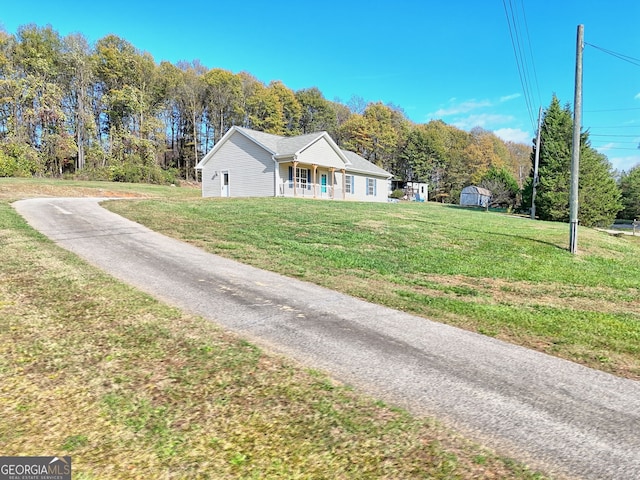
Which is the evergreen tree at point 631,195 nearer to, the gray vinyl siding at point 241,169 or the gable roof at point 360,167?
the gable roof at point 360,167

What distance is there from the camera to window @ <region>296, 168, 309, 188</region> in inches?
998

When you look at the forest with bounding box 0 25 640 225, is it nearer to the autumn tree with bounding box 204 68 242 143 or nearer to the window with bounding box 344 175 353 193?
the autumn tree with bounding box 204 68 242 143

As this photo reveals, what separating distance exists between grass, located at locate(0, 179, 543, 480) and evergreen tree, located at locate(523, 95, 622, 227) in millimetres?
27093

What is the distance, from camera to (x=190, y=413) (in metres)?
2.49

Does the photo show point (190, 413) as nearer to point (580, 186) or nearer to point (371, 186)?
point (580, 186)

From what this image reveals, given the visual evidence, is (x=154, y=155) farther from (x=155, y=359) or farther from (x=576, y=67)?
(x=155, y=359)

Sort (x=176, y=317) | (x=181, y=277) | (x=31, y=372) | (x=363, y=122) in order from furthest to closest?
(x=363, y=122) → (x=181, y=277) → (x=176, y=317) → (x=31, y=372)

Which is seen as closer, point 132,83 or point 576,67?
point 576,67

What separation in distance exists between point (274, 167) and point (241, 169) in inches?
116

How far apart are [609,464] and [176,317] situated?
393cm

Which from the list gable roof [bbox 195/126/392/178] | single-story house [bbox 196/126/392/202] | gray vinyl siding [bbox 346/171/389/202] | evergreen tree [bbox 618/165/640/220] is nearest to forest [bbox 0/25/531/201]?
single-story house [bbox 196/126/392/202]

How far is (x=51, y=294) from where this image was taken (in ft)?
15.8

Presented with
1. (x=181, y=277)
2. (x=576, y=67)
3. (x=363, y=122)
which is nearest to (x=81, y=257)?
(x=181, y=277)

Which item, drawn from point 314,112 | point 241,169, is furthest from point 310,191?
point 314,112
